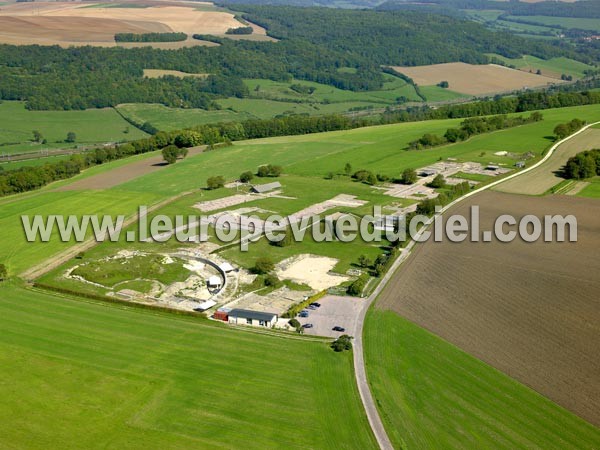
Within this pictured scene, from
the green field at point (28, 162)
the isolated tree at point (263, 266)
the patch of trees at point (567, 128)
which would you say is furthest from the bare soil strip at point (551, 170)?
the green field at point (28, 162)

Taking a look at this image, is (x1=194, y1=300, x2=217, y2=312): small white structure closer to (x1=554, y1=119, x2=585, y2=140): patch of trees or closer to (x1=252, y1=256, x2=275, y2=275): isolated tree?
(x1=252, y1=256, x2=275, y2=275): isolated tree

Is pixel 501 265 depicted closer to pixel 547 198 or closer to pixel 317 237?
pixel 317 237

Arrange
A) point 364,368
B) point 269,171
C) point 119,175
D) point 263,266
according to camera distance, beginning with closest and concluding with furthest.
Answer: point 364,368, point 263,266, point 269,171, point 119,175

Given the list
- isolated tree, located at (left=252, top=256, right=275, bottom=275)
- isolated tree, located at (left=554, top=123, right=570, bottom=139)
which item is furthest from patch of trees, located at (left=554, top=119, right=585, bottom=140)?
isolated tree, located at (left=252, top=256, right=275, bottom=275)

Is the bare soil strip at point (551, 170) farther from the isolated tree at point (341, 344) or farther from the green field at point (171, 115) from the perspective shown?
the green field at point (171, 115)

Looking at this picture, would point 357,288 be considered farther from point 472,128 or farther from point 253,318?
point 472,128

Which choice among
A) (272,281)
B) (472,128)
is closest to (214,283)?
(272,281)
